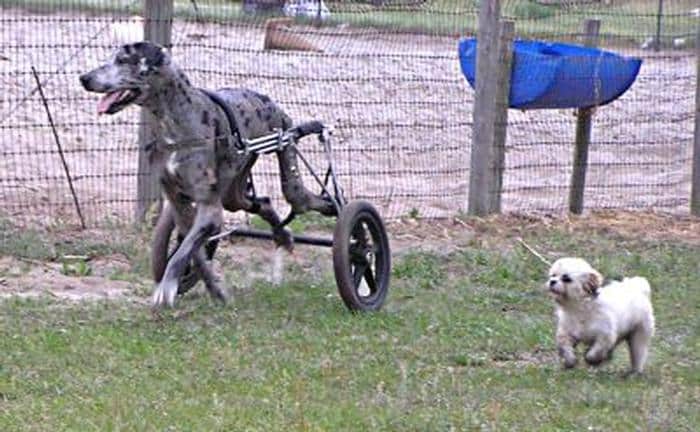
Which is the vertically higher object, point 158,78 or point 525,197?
point 158,78

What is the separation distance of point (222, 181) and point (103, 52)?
10.2 metres

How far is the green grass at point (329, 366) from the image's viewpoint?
7.11 meters

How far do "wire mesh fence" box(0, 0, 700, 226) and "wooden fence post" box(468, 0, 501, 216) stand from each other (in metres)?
0.39

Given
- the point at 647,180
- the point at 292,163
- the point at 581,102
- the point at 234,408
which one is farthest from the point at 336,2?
the point at 234,408

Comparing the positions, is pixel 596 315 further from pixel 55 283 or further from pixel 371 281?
pixel 55 283

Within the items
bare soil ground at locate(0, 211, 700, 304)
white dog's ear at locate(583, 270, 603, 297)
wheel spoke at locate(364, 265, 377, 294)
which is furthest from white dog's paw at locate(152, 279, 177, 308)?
white dog's ear at locate(583, 270, 603, 297)

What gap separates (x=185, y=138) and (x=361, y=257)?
51.6 inches

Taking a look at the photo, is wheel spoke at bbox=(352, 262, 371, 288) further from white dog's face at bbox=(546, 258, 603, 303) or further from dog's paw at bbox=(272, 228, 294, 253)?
white dog's face at bbox=(546, 258, 603, 303)

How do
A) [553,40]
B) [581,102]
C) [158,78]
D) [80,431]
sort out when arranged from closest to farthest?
[80,431]
[158,78]
[581,102]
[553,40]

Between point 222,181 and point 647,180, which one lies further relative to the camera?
point 647,180

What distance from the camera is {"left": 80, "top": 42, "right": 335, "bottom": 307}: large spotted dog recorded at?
29.7ft

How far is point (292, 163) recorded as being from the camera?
9.92 m

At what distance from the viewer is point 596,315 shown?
8.20m

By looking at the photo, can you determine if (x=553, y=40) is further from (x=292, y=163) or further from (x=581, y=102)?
(x=292, y=163)
